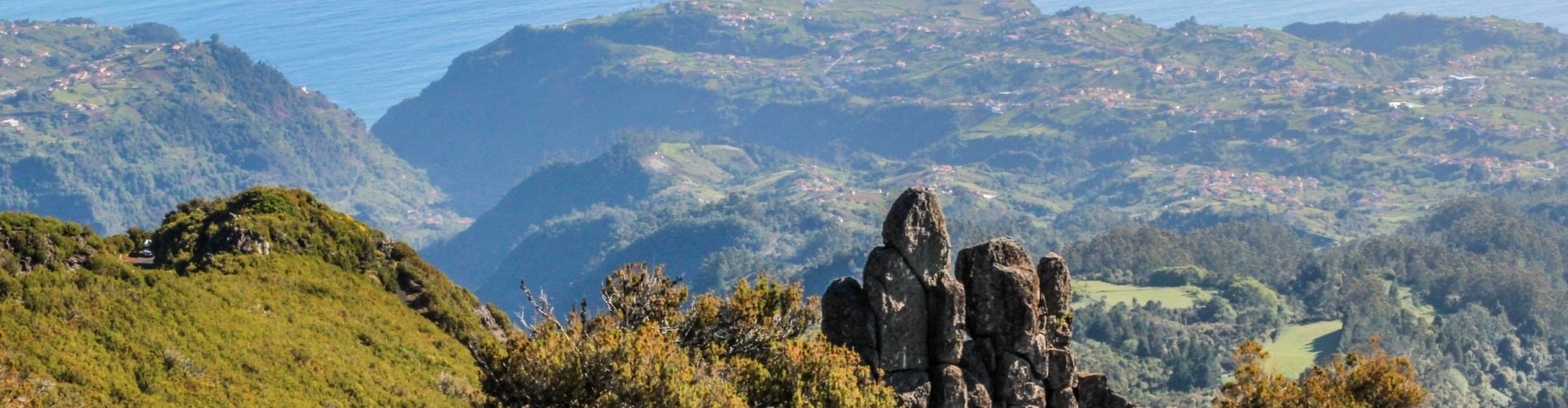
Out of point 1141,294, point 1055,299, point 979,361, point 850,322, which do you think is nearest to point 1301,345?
point 1141,294

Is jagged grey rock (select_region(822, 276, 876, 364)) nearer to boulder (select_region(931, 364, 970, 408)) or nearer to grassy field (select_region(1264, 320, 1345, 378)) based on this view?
boulder (select_region(931, 364, 970, 408))

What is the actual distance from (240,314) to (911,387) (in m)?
17.8

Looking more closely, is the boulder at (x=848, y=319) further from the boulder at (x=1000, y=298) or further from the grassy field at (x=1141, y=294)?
the grassy field at (x=1141, y=294)

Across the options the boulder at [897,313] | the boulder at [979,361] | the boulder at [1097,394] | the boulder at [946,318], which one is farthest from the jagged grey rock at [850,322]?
the boulder at [1097,394]

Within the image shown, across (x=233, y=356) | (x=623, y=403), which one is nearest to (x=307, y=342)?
(x=233, y=356)

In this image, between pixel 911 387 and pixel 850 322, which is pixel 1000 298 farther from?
pixel 850 322

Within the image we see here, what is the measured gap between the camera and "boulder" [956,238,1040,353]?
94.9 ft

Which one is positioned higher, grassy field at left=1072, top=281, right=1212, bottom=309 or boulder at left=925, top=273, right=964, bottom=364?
boulder at left=925, top=273, right=964, bottom=364

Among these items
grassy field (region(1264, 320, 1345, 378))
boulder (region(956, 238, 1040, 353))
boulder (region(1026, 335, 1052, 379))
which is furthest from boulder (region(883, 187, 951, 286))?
grassy field (region(1264, 320, 1345, 378))

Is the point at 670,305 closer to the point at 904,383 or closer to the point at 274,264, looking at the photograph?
the point at 904,383

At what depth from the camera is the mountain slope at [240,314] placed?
3112 cm

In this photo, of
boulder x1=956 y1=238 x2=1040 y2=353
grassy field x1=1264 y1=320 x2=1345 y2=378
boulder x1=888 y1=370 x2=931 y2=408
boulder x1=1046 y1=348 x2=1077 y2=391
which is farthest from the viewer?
grassy field x1=1264 y1=320 x2=1345 y2=378

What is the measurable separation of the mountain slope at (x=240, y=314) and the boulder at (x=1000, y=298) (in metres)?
8.97

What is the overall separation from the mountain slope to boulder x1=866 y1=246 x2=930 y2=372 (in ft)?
23.1
